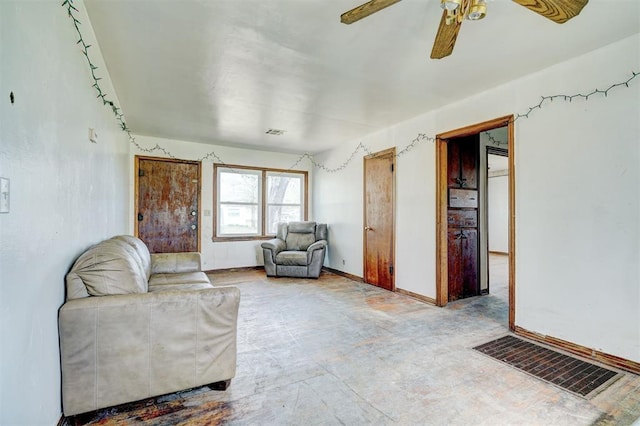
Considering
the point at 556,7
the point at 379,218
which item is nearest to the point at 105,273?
the point at 556,7

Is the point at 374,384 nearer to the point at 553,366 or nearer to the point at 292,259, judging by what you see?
the point at 553,366

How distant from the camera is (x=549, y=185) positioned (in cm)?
269

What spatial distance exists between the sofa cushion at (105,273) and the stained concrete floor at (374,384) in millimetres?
666

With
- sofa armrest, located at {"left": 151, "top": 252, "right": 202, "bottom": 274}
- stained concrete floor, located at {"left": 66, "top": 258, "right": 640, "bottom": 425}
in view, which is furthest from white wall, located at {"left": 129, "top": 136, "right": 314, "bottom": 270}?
stained concrete floor, located at {"left": 66, "top": 258, "right": 640, "bottom": 425}

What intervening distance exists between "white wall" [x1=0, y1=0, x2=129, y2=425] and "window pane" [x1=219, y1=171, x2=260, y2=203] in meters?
3.85

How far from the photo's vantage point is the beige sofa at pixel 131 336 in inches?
62.1

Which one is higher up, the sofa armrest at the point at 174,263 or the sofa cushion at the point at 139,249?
the sofa cushion at the point at 139,249

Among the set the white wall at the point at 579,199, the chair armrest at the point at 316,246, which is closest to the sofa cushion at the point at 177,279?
the chair armrest at the point at 316,246

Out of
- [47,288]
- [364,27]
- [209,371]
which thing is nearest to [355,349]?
[209,371]

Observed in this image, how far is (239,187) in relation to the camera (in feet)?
19.8

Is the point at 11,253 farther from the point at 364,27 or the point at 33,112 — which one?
the point at 364,27

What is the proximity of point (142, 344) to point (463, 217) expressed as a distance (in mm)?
3800

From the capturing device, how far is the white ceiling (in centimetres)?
197

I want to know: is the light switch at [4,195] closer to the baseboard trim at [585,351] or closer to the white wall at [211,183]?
the baseboard trim at [585,351]
